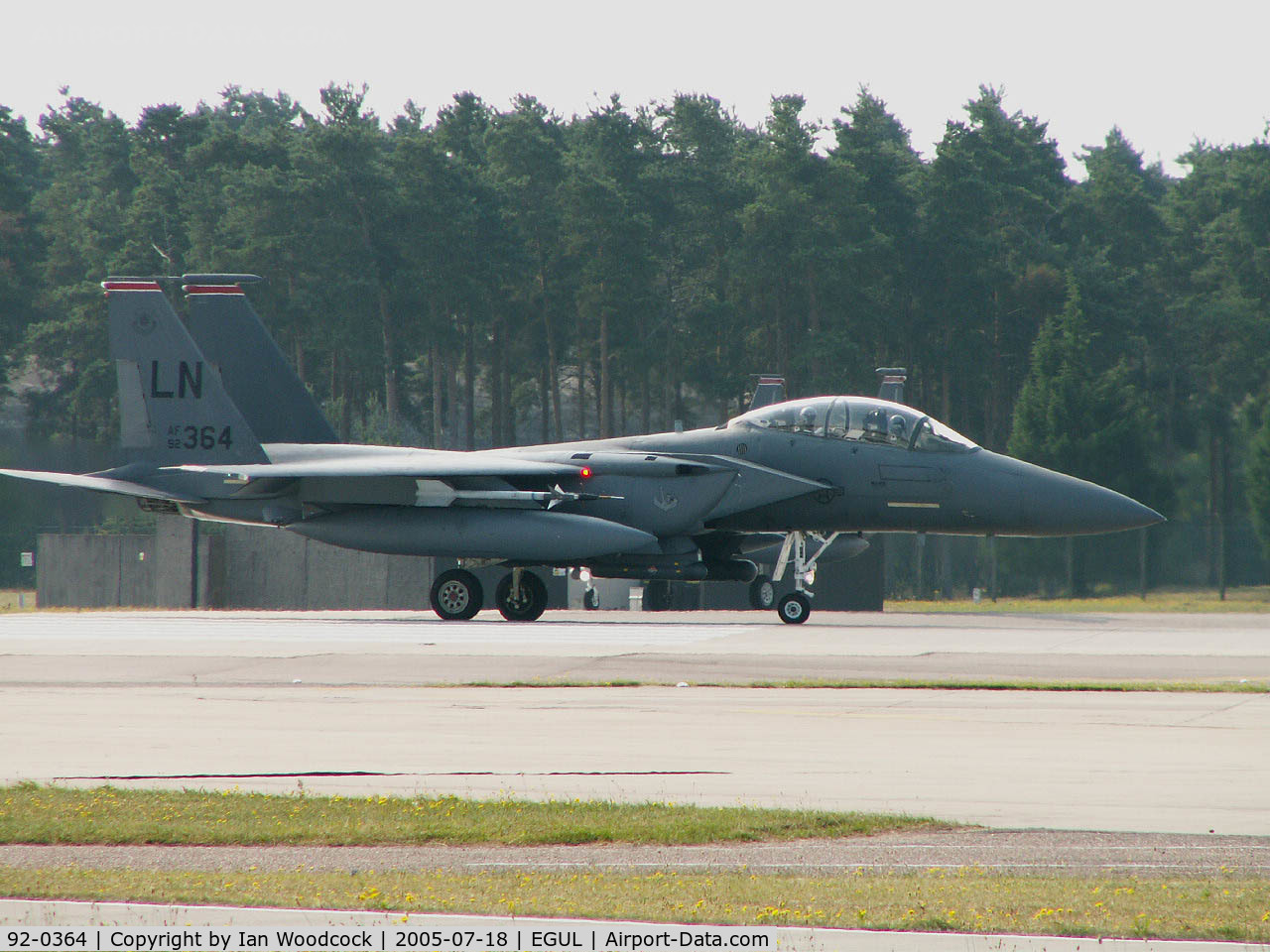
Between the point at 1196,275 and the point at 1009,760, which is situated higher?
the point at 1196,275

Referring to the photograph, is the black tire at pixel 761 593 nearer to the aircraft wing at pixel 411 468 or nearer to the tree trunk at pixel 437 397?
the aircraft wing at pixel 411 468

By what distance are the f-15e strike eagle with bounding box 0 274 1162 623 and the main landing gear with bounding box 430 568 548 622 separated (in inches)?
1.0

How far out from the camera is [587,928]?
5328 mm

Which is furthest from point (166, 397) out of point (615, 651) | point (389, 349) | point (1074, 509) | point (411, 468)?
point (389, 349)

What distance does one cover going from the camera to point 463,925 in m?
5.41

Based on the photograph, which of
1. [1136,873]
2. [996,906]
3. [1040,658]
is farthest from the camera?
[1040,658]

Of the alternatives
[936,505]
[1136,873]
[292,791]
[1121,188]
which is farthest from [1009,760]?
[1121,188]

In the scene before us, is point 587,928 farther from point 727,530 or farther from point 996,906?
point 727,530

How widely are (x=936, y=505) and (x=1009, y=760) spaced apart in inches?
513

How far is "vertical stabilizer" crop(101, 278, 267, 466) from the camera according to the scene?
2439 centimetres

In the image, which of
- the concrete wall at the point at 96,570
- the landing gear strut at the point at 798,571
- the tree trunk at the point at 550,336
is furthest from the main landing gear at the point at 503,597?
the tree trunk at the point at 550,336

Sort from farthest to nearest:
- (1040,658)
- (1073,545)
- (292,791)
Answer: (1073,545) < (1040,658) < (292,791)

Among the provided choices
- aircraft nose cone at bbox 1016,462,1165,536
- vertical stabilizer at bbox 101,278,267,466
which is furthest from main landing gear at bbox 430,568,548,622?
aircraft nose cone at bbox 1016,462,1165,536

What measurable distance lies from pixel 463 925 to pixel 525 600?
17438 mm
